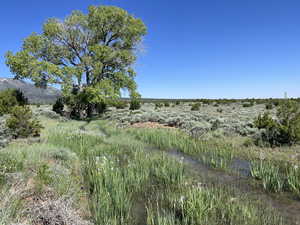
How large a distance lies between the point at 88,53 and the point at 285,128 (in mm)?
19426

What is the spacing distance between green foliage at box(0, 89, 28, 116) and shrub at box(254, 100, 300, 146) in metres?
18.0

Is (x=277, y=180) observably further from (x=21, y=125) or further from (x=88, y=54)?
(x=88, y=54)

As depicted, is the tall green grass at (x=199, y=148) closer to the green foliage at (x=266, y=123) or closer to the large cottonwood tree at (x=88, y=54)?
the green foliage at (x=266, y=123)

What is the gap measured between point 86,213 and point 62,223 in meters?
0.51

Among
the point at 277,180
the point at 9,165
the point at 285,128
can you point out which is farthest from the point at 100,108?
the point at 277,180

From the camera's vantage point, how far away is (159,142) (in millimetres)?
9789

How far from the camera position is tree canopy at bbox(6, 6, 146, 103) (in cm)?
1973

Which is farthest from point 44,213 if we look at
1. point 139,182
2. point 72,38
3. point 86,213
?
point 72,38

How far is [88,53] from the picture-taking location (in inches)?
867

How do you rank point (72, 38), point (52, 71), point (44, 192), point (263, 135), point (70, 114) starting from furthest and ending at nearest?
point (70, 114), point (72, 38), point (52, 71), point (263, 135), point (44, 192)

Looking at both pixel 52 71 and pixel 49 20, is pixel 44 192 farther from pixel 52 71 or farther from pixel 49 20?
pixel 49 20

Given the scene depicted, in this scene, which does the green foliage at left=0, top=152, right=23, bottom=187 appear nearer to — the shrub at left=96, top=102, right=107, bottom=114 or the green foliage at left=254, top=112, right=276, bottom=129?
the green foliage at left=254, top=112, right=276, bottom=129

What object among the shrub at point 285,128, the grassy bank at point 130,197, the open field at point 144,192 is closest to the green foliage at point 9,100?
the open field at point 144,192

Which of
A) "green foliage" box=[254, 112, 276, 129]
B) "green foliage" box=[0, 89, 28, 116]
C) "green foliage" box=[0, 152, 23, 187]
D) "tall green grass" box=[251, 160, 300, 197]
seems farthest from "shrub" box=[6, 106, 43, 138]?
"green foliage" box=[254, 112, 276, 129]
